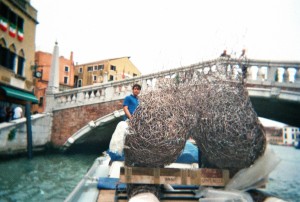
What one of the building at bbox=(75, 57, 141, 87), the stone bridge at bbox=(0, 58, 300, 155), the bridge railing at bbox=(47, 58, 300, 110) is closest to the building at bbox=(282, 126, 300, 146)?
the building at bbox=(75, 57, 141, 87)

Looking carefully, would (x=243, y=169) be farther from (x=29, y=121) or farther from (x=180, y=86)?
(x=29, y=121)

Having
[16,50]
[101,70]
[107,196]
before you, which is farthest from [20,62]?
[101,70]

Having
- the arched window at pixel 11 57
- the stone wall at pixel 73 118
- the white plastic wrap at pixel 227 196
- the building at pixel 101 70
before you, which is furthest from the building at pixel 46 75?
the white plastic wrap at pixel 227 196

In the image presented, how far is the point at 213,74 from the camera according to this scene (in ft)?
7.92

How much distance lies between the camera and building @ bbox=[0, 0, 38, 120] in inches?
425

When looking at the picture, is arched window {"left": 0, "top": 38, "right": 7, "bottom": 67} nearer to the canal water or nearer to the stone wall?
the stone wall

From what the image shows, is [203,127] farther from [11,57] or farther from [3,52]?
[11,57]

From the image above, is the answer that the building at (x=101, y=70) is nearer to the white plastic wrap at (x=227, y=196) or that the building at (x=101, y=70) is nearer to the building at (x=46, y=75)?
the building at (x=46, y=75)

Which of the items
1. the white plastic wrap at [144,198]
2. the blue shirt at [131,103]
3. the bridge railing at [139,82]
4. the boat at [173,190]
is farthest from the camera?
the bridge railing at [139,82]

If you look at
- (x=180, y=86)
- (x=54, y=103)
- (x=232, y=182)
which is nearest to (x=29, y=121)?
(x=54, y=103)

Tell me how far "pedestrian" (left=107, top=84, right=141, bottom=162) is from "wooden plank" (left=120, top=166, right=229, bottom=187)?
1.33ft

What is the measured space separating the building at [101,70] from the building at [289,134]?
166 ft

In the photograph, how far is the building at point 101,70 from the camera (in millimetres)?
28641

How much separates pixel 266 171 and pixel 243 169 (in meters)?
0.19
